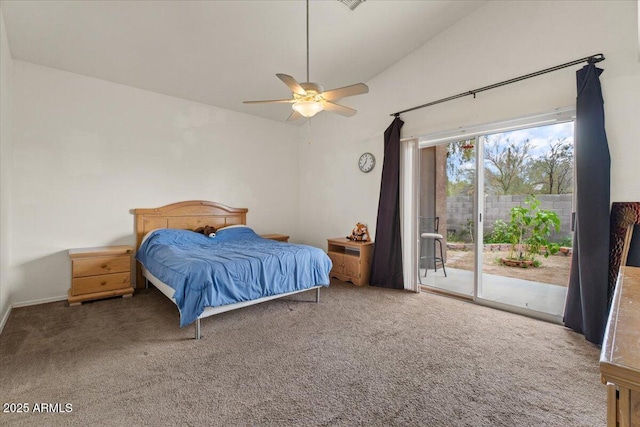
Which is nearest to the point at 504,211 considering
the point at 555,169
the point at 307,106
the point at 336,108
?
the point at 555,169

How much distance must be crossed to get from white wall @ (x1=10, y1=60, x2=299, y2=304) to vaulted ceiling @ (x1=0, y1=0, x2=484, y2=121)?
0.95ft

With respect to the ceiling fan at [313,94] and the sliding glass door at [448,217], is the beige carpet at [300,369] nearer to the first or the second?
the sliding glass door at [448,217]

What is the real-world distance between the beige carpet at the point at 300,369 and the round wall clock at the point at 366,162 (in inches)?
88.8

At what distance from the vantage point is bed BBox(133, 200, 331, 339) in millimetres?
2512

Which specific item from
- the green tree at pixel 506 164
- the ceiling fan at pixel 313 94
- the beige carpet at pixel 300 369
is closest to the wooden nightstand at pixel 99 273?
the beige carpet at pixel 300 369

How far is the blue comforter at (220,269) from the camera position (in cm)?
248

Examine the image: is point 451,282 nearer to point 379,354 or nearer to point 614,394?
point 379,354

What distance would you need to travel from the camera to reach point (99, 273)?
3404 mm

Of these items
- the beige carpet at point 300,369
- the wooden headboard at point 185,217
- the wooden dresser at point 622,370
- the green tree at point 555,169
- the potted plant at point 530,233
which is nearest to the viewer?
the wooden dresser at point 622,370

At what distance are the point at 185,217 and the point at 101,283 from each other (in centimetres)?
137

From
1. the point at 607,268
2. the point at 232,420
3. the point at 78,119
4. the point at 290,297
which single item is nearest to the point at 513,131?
the point at 607,268

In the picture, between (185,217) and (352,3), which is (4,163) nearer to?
(185,217)

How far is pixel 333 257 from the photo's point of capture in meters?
4.57

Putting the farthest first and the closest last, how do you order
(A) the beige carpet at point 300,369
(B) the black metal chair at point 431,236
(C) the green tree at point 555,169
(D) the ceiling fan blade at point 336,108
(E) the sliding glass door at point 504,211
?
(B) the black metal chair at point 431,236
(E) the sliding glass door at point 504,211
(C) the green tree at point 555,169
(D) the ceiling fan blade at point 336,108
(A) the beige carpet at point 300,369
